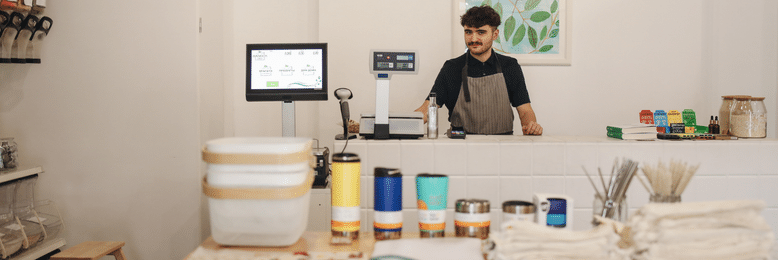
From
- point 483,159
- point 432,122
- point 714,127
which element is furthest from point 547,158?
point 714,127

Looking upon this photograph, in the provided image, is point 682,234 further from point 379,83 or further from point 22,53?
point 22,53

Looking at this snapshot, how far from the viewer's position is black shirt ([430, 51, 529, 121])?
315 centimetres

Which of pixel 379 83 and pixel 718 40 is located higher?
pixel 718 40

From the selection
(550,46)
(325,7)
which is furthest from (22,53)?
(550,46)

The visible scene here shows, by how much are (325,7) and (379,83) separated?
175cm

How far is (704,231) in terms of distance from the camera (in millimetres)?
998

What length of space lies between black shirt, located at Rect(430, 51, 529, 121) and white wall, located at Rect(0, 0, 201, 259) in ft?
4.81

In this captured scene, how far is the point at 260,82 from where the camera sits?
211cm

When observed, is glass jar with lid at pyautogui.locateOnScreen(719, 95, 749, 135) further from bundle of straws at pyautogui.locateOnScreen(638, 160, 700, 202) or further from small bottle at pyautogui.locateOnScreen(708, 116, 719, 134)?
bundle of straws at pyautogui.locateOnScreen(638, 160, 700, 202)

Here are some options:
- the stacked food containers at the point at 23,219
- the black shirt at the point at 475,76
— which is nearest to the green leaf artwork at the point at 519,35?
the black shirt at the point at 475,76

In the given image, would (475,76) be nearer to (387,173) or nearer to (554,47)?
(554,47)

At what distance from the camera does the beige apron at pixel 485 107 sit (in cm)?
315

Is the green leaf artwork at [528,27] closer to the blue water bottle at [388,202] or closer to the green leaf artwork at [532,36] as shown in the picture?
→ the green leaf artwork at [532,36]

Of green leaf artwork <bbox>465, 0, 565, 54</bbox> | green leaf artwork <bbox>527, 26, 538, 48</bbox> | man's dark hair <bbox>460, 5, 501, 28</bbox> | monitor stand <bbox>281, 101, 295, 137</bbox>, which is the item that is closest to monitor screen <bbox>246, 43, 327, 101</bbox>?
monitor stand <bbox>281, 101, 295, 137</bbox>
